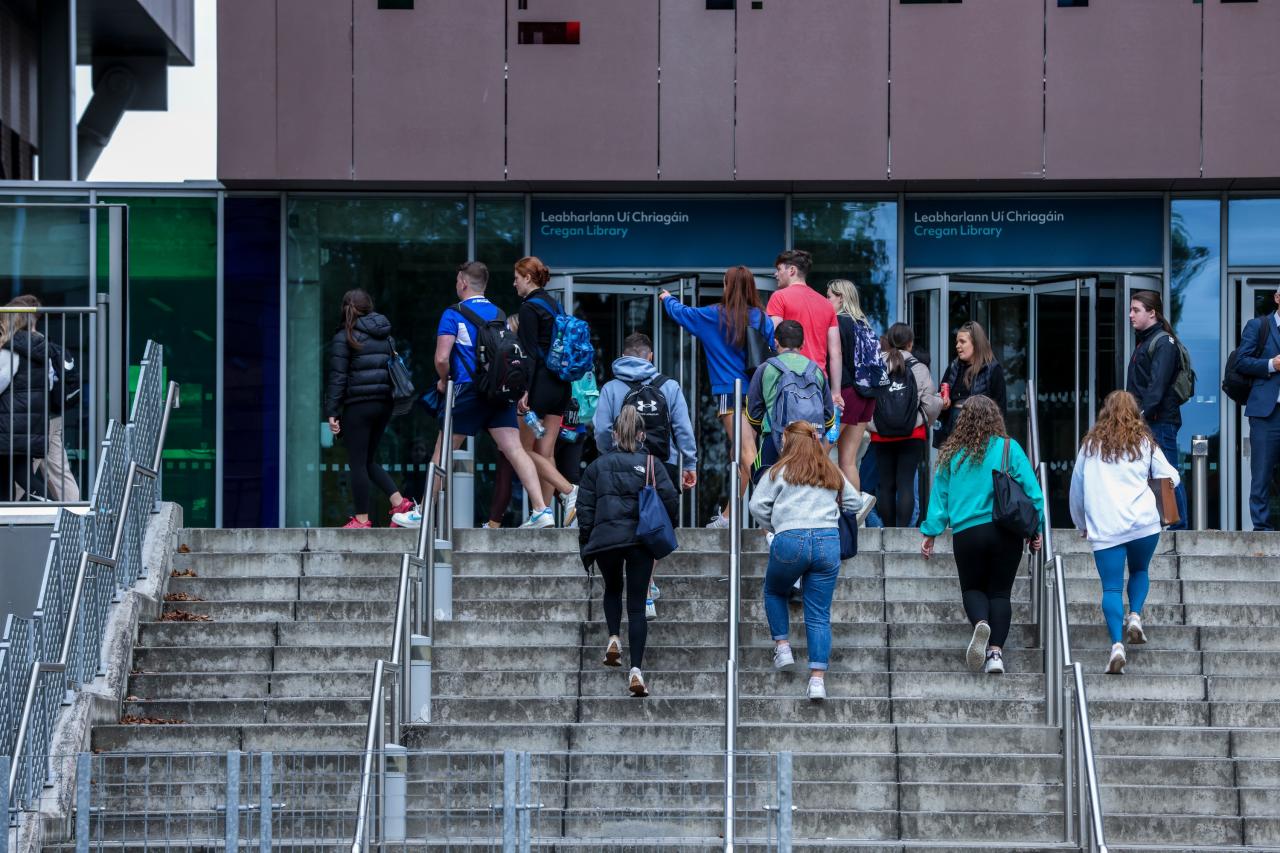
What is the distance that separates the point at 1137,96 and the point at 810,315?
19.5ft

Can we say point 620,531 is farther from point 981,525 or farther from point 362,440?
point 362,440

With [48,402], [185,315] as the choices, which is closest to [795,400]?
[48,402]

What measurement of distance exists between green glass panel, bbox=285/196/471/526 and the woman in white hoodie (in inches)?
308

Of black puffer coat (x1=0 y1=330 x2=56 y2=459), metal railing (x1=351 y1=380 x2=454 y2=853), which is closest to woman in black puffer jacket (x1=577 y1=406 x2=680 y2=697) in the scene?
metal railing (x1=351 y1=380 x2=454 y2=853)

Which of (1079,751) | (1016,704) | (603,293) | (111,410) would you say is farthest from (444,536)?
(603,293)

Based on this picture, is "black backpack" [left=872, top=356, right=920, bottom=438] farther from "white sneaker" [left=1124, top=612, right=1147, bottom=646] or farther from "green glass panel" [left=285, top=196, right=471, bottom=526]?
"green glass panel" [left=285, top=196, right=471, bottom=526]

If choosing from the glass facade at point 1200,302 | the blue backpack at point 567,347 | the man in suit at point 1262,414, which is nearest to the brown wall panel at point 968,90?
the glass facade at point 1200,302

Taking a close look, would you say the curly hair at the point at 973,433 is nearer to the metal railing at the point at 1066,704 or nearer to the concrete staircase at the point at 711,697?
the metal railing at the point at 1066,704

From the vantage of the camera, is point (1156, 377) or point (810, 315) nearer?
point (810, 315)

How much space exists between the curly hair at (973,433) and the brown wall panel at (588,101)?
6769mm

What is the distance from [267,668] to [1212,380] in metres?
9.45

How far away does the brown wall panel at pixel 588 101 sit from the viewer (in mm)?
17562

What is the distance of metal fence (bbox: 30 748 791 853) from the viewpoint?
8.28 m

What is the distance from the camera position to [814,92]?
1752cm
